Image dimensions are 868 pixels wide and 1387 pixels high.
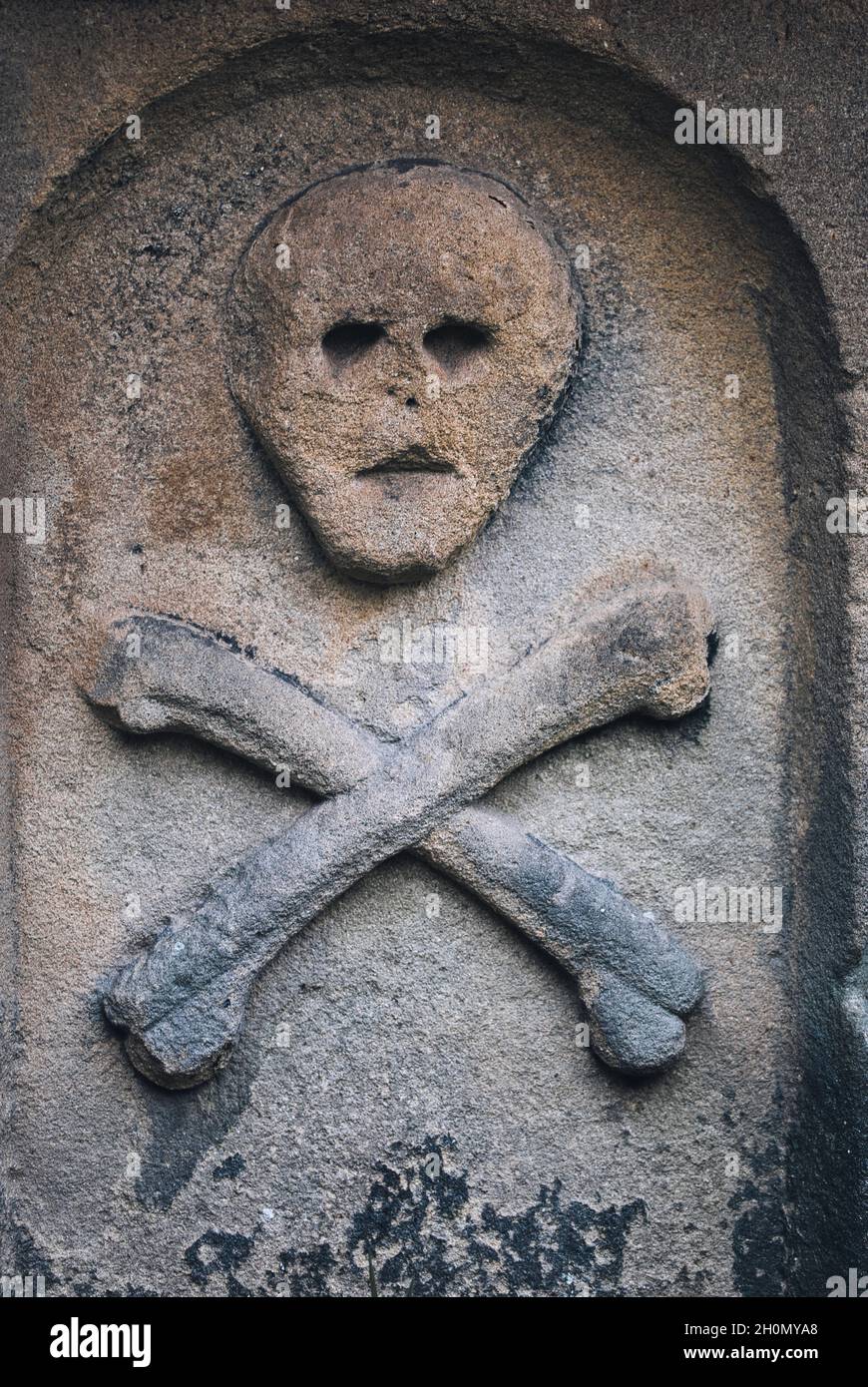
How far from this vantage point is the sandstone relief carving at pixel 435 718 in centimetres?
204

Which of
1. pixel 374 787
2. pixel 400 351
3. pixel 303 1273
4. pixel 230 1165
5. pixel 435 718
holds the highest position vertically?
pixel 400 351

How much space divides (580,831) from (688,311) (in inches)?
33.4

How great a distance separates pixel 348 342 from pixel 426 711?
1.93ft

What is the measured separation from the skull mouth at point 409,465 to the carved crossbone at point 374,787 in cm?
33

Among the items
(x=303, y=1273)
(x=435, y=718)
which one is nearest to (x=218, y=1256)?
(x=303, y=1273)

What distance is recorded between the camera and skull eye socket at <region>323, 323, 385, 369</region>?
2.06 metres

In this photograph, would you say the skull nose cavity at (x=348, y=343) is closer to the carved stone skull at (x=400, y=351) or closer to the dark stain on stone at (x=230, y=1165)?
the carved stone skull at (x=400, y=351)

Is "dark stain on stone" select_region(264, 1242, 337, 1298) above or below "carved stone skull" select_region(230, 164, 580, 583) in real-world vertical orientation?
below

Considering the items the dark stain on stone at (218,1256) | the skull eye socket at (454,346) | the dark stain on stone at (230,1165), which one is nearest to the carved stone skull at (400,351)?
the skull eye socket at (454,346)

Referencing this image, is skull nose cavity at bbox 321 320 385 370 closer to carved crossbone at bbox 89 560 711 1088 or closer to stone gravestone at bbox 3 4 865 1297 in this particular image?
stone gravestone at bbox 3 4 865 1297

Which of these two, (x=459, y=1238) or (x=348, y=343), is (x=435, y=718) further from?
(x=459, y=1238)

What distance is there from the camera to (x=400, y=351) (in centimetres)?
203

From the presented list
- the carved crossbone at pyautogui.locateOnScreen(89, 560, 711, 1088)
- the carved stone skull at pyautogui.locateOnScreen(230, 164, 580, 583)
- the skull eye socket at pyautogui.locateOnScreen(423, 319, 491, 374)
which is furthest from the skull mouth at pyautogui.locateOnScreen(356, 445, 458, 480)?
the carved crossbone at pyautogui.locateOnScreen(89, 560, 711, 1088)

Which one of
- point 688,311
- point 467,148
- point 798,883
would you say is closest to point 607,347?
point 688,311
